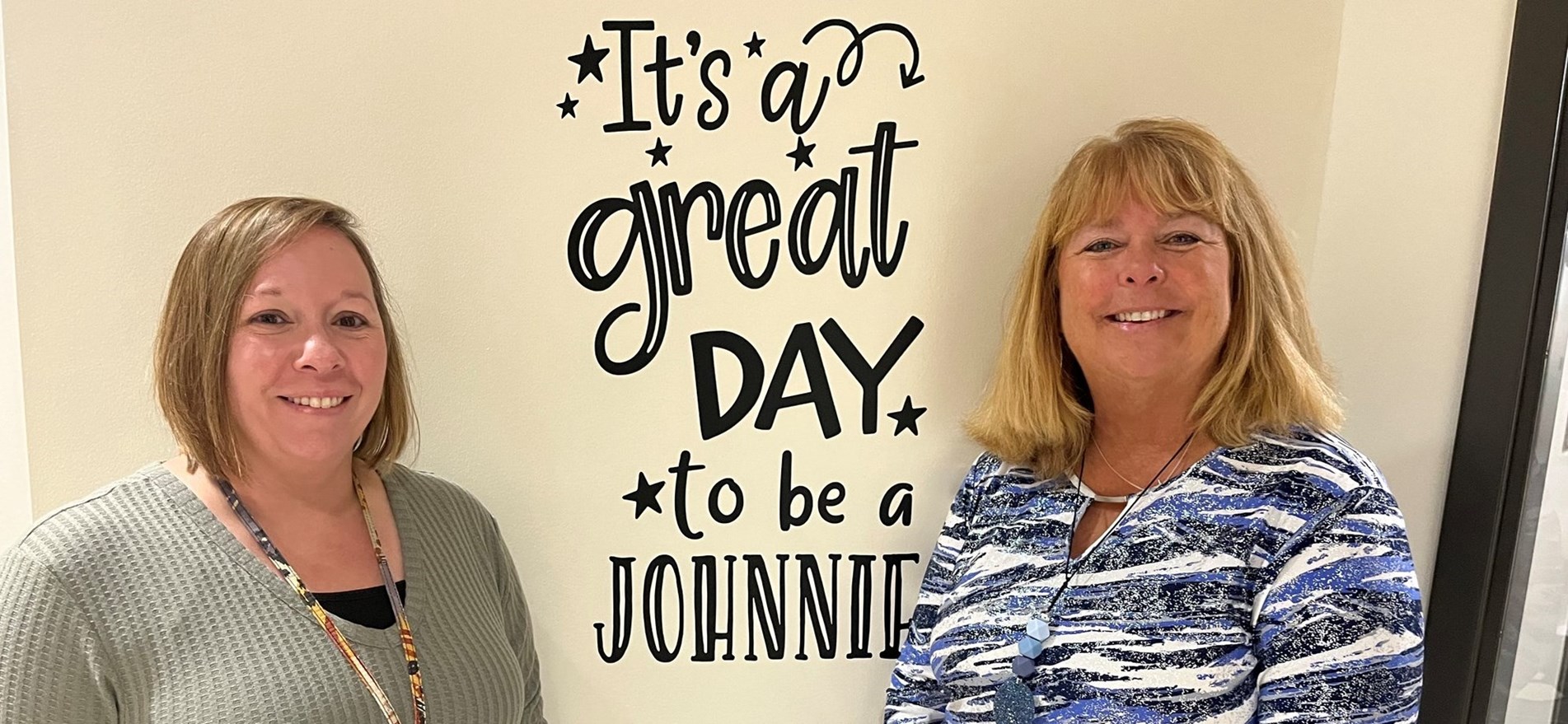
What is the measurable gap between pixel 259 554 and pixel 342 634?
0.15 meters

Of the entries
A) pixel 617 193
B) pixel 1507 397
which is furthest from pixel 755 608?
pixel 1507 397

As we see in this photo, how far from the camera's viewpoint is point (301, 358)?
55.7 inches

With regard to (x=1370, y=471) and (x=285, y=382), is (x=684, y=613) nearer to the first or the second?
(x=285, y=382)

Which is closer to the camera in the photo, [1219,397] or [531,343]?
[1219,397]

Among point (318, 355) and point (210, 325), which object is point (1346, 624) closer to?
point (318, 355)

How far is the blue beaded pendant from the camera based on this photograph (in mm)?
1578

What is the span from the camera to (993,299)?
1.94m

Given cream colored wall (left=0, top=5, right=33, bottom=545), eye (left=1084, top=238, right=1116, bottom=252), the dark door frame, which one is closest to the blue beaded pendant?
eye (left=1084, top=238, right=1116, bottom=252)

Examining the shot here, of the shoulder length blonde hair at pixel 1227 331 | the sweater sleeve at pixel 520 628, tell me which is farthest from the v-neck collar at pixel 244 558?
the shoulder length blonde hair at pixel 1227 331

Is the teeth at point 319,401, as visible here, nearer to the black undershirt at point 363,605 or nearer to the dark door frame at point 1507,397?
the black undershirt at point 363,605

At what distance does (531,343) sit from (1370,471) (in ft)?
4.11

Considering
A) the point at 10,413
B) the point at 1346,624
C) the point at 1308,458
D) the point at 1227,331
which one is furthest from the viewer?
the point at 10,413

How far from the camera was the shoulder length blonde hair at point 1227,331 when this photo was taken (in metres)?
1.58

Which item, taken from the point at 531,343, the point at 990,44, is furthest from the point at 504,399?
the point at 990,44
